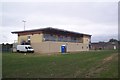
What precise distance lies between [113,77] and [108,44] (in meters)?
96.7

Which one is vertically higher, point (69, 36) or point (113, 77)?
point (69, 36)

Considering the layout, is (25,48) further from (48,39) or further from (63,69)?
(63,69)

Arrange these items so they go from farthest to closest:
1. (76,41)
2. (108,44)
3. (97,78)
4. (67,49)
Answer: (108,44)
(76,41)
(67,49)
(97,78)

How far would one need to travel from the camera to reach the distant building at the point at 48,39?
6412 cm

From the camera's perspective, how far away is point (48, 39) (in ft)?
216

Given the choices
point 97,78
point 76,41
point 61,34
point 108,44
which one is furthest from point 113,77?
point 108,44

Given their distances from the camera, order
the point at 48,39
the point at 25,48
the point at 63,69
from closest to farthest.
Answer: the point at 63,69 → the point at 25,48 → the point at 48,39

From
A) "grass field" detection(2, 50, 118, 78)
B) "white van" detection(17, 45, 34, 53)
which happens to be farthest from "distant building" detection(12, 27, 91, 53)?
"grass field" detection(2, 50, 118, 78)

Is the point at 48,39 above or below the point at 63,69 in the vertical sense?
above

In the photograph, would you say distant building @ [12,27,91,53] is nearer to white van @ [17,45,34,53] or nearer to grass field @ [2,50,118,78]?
white van @ [17,45,34,53]

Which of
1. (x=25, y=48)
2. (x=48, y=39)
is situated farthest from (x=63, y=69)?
(x=48, y=39)

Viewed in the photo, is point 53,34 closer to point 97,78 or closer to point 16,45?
point 16,45

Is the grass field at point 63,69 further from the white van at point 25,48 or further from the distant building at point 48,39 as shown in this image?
the distant building at point 48,39

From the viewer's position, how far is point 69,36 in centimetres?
7719
